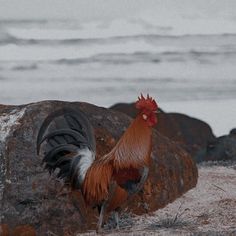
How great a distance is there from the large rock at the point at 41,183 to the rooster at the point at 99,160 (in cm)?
34

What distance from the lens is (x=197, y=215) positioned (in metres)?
9.69

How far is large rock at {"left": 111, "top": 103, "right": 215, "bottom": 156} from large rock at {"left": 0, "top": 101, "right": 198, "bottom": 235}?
6.40 m

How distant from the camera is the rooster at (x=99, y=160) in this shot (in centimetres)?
853

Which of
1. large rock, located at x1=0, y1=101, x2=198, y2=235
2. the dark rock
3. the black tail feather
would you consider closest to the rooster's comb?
the black tail feather

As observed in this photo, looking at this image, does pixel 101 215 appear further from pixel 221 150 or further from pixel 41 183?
pixel 221 150

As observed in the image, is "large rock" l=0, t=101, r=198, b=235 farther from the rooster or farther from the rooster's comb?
the rooster's comb

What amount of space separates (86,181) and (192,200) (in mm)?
2109

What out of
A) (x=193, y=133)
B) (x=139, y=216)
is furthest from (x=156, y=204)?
(x=193, y=133)

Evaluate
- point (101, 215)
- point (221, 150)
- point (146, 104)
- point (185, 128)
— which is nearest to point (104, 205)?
point (101, 215)

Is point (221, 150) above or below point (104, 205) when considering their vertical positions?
above

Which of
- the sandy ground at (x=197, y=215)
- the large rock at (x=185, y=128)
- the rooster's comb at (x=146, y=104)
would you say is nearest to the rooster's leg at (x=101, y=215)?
the sandy ground at (x=197, y=215)

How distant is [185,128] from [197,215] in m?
8.20

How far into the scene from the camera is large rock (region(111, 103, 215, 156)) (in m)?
16.8

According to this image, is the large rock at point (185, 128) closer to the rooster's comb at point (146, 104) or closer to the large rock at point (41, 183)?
the large rock at point (41, 183)
